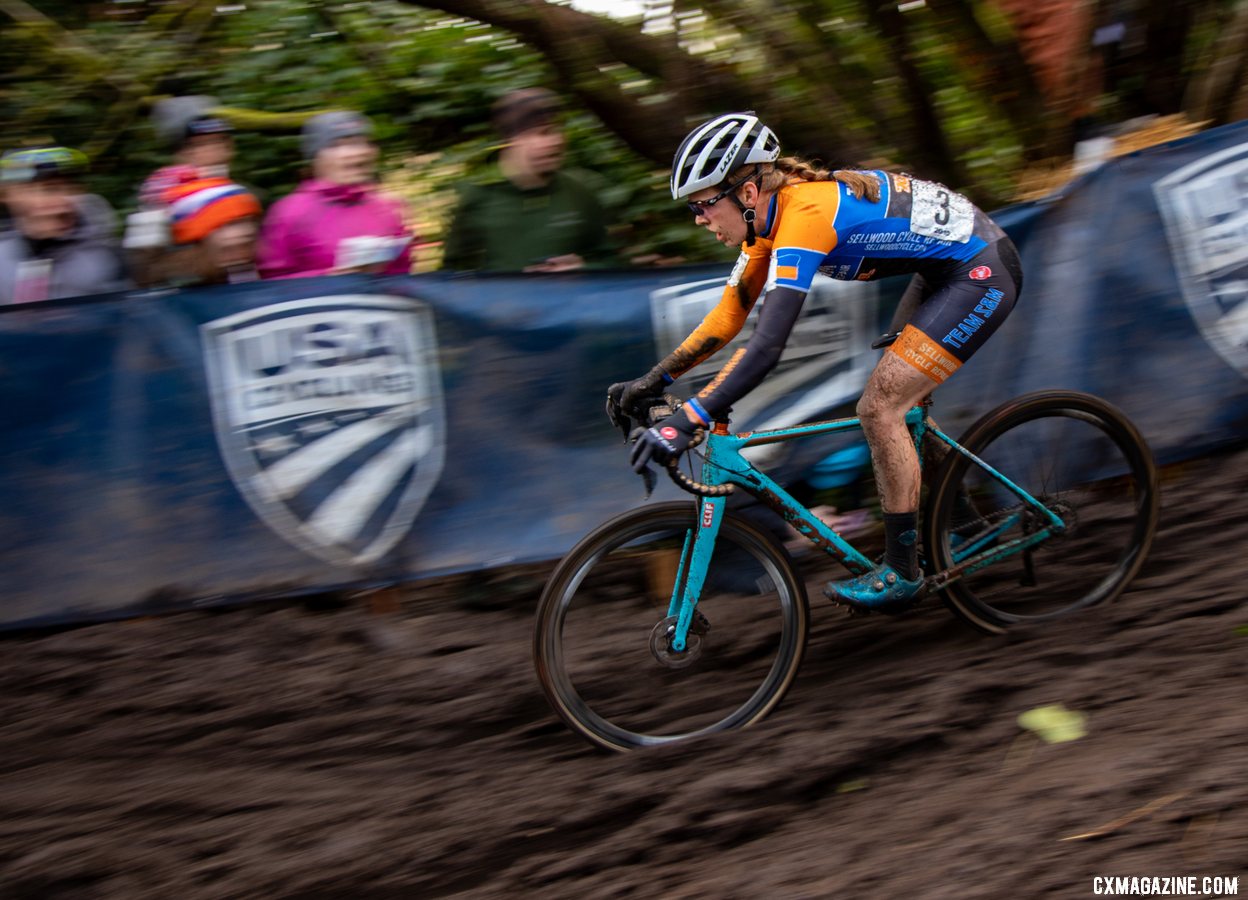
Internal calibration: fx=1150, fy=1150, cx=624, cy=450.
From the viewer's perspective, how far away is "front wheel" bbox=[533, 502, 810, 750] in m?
3.91

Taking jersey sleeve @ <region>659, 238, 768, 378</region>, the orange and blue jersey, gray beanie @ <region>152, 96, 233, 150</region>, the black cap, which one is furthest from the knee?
gray beanie @ <region>152, 96, 233, 150</region>

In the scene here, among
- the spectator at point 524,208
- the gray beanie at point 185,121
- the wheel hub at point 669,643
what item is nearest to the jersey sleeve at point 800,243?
the wheel hub at point 669,643

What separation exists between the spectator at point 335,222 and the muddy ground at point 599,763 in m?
1.58

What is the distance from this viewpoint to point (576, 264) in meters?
5.52

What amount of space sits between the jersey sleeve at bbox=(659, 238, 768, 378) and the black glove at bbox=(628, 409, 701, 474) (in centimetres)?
48

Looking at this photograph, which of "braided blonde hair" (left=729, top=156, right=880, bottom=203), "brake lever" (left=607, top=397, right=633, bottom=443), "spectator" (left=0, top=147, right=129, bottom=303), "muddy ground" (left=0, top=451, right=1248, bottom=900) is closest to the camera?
"muddy ground" (left=0, top=451, right=1248, bottom=900)

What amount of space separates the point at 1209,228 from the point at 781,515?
8.87ft

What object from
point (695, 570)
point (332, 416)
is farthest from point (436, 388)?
point (695, 570)

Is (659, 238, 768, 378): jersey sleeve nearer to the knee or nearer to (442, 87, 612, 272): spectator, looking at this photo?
the knee

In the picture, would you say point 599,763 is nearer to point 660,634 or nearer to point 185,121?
point 660,634

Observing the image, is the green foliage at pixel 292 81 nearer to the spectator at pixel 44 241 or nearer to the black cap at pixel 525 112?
the black cap at pixel 525 112

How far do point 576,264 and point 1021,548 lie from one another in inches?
95.4

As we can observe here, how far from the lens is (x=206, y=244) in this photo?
17.3 feet

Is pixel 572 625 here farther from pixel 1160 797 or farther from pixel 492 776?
pixel 1160 797
